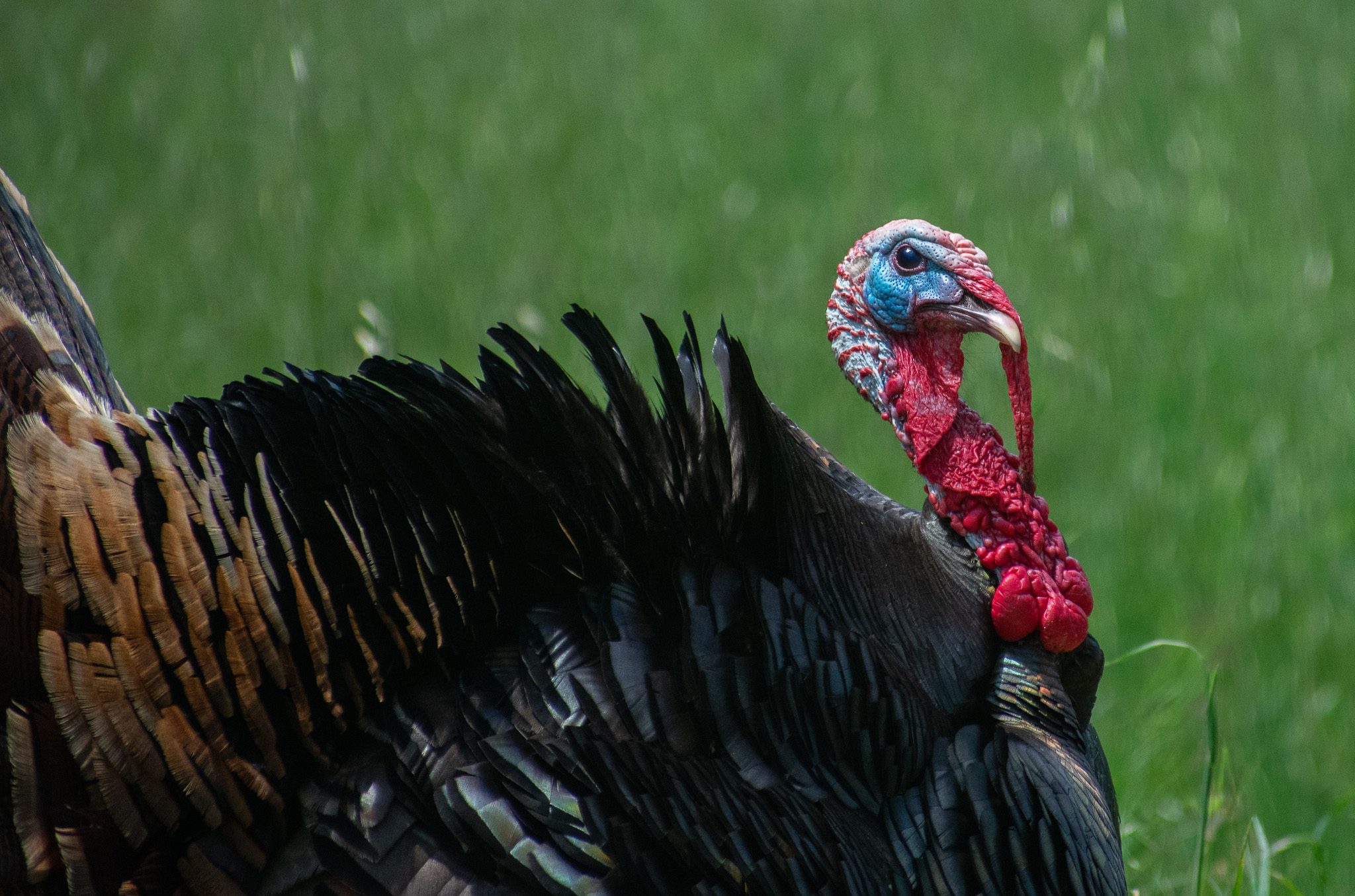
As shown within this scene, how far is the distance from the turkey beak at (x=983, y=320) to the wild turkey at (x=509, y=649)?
197mm

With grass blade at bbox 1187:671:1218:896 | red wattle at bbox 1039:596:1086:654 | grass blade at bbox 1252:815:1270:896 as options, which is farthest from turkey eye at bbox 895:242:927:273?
grass blade at bbox 1252:815:1270:896

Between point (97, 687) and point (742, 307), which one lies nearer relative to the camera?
point (97, 687)

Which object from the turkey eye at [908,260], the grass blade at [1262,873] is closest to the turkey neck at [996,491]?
the turkey eye at [908,260]

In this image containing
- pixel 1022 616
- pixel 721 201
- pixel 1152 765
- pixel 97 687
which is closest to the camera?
pixel 97 687

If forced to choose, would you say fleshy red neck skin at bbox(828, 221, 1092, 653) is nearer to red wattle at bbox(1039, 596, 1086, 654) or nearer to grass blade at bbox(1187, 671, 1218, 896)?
red wattle at bbox(1039, 596, 1086, 654)

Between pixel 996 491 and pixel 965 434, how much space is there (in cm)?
11

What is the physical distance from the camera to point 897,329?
229 centimetres

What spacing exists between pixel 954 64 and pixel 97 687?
5.67 m

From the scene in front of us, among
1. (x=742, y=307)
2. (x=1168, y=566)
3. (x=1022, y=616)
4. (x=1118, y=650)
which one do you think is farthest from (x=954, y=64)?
(x=1022, y=616)

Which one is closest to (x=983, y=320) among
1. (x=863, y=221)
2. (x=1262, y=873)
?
(x=1262, y=873)

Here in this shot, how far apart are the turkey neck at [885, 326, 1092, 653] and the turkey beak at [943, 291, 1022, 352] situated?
3 centimetres

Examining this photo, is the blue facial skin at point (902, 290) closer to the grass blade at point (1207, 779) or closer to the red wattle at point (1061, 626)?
the red wattle at point (1061, 626)

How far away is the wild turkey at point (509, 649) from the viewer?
1.69 metres

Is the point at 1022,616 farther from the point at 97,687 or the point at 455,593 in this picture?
the point at 97,687
